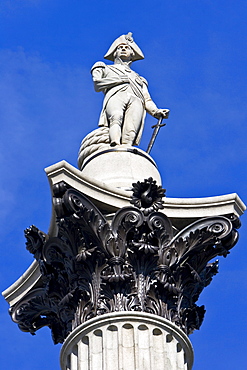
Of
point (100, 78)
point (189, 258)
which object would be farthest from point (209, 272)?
point (100, 78)

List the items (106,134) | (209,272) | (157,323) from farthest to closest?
(106,134) < (209,272) < (157,323)

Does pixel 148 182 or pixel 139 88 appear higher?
pixel 139 88

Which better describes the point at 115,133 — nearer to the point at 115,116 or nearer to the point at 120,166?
the point at 115,116

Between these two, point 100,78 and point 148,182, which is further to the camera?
point 100,78

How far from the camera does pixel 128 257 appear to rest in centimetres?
3036

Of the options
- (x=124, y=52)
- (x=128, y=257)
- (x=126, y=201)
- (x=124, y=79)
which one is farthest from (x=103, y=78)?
(x=128, y=257)

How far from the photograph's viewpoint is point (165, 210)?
31391 millimetres

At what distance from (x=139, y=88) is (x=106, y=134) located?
2328 millimetres

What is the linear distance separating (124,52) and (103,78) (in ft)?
5.60

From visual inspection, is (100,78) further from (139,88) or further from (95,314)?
(95,314)

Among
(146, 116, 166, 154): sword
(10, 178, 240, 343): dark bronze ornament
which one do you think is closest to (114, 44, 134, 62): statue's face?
(146, 116, 166, 154): sword

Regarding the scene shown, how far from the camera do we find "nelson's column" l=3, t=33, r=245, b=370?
29359 mm

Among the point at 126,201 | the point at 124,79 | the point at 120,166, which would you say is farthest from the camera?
the point at 124,79

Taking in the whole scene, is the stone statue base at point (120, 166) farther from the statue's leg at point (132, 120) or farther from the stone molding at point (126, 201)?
the stone molding at point (126, 201)
